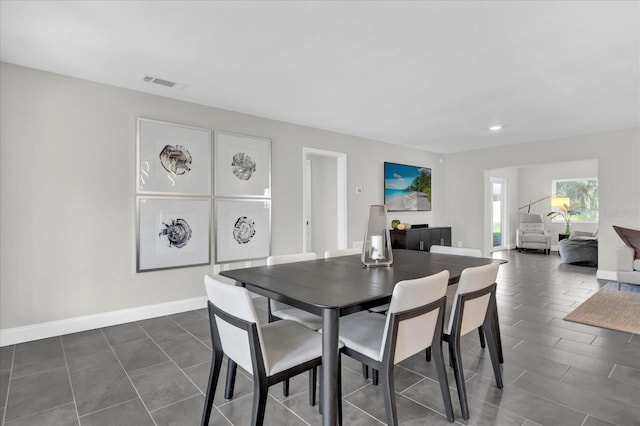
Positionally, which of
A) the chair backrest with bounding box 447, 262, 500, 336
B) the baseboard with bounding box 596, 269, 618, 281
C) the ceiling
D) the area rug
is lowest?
the area rug

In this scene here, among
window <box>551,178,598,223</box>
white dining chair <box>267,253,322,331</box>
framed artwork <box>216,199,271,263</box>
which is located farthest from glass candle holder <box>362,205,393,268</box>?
window <box>551,178,598,223</box>

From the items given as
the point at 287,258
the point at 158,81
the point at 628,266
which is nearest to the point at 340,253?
the point at 287,258

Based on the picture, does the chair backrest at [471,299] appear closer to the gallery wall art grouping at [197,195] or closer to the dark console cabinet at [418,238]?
the gallery wall art grouping at [197,195]

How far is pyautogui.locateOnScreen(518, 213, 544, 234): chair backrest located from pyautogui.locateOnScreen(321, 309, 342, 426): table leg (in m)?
8.96

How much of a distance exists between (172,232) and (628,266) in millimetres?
5890

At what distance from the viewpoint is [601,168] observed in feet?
17.6

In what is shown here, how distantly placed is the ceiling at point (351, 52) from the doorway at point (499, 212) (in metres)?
5.08

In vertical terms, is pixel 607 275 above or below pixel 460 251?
below

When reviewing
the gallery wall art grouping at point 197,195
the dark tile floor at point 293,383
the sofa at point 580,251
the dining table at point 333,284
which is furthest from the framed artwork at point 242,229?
the sofa at point 580,251

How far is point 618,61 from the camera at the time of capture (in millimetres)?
2787

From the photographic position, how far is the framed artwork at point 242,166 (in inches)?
156

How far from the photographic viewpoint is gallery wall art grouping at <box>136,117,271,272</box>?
3.48 m

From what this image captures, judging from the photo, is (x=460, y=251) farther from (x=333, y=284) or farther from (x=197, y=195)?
(x=197, y=195)

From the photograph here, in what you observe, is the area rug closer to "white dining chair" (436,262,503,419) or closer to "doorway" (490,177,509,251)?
"white dining chair" (436,262,503,419)
